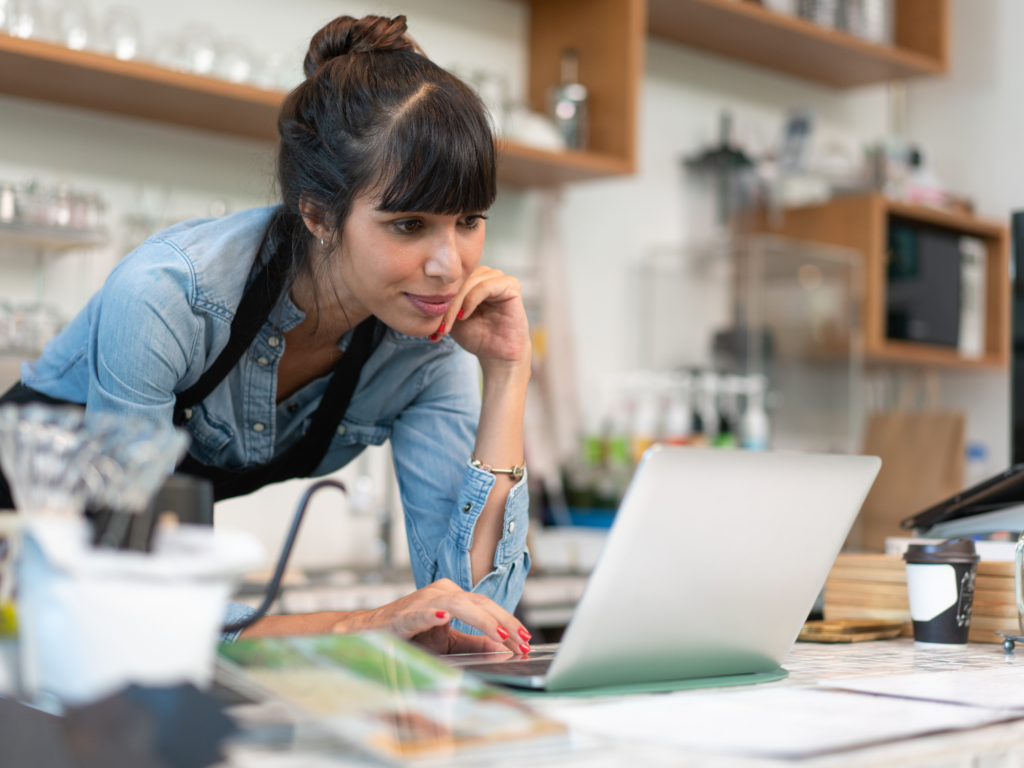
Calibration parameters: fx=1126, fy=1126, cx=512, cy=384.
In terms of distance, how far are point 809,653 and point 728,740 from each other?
46cm

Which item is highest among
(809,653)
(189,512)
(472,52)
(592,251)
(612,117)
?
(472,52)

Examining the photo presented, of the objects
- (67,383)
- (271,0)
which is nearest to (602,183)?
(271,0)

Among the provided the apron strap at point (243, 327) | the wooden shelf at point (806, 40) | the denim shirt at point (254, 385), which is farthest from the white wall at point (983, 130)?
the apron strap at point (243, 327)

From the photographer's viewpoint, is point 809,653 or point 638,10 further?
point 638,10

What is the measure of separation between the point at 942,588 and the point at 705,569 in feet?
1.54

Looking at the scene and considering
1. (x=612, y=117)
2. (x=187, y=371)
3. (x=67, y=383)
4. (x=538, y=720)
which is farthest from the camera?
(x=612, y=117)

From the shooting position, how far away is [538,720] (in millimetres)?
613

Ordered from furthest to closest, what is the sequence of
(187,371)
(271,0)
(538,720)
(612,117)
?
(612,117)
(271,0)
(187,371)
(538,720)

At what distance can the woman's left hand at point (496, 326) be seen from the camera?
136 cm

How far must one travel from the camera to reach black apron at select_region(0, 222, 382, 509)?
4.12 feet

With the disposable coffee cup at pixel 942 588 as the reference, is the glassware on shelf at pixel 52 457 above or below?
above

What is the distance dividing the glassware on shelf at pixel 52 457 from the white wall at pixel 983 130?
10.9ft

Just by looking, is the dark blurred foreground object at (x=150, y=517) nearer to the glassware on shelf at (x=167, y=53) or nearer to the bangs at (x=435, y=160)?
the bangs at (x=435, y=160)

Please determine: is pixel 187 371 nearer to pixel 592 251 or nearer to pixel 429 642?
pixel 429 642
